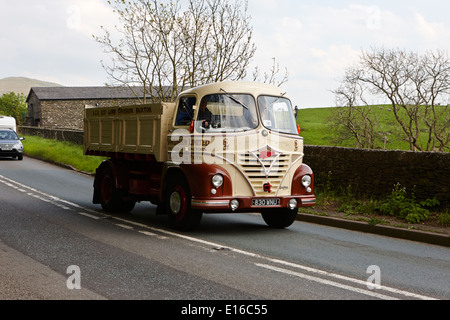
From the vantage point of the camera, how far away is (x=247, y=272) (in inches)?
274

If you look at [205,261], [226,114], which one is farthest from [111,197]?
[205,261]

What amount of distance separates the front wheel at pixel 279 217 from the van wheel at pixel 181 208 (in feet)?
5.85

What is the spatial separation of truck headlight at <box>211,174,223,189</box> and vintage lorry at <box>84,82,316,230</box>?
0.06ft

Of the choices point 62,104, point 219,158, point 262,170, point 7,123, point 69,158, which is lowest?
point 69,158

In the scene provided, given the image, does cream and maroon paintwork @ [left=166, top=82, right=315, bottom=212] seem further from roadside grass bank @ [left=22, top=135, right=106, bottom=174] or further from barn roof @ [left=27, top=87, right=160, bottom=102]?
barn roof @ [left=27, top=87, right=160, bottom=102]

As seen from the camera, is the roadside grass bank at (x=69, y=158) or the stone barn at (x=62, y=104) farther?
the stone barn at (x=62, y=104)

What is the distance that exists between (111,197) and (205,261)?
5.54 meters

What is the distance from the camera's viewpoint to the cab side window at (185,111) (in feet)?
33.4

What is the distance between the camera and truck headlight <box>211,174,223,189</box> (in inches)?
376

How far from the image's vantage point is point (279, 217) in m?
11.1

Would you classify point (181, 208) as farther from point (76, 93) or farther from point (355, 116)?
point (76, 93)

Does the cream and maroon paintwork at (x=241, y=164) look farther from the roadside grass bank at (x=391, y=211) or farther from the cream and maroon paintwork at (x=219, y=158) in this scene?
the roadside grass bank at (x=391, y=211)

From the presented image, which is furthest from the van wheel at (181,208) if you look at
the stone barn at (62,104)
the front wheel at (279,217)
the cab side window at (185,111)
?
the stone barn at (62,104)
